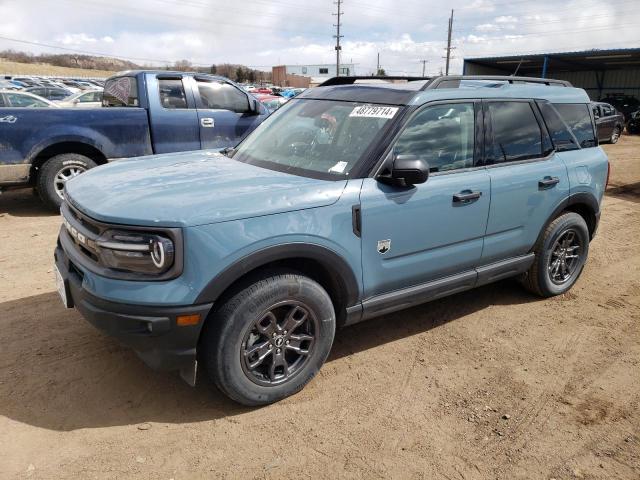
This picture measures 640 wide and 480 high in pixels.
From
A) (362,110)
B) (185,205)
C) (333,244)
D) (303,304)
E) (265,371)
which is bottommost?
(265,371)

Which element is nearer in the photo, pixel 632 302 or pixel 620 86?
pixel 632 302

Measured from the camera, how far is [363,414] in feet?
9.70

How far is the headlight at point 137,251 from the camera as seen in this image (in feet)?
8.07

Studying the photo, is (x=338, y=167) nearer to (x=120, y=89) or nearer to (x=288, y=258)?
(x=288, y=258)

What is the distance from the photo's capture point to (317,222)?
2857 mm

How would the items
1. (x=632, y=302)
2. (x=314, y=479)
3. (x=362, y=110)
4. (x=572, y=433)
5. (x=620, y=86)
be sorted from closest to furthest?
1. (x=314, y=479)
2. (x=572, y=433)
3. (x=362, y=110)
4. (x=632, y=302)
5. (x=620, y=86)

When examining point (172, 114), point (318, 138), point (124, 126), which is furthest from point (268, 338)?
point (172, 114)

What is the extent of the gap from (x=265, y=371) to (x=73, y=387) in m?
1.21

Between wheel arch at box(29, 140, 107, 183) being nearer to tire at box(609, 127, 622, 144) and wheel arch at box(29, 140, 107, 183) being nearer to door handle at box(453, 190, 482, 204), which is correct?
door handle at box(453, 190, 482, 204)

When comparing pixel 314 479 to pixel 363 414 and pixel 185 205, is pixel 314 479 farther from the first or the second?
pixel 185 205

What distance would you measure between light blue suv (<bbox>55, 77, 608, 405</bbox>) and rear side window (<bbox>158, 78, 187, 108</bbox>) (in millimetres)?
3766

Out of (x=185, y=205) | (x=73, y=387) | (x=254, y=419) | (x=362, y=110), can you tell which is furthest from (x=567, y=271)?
(x=73, y=387)

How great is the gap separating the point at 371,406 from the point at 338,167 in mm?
1491

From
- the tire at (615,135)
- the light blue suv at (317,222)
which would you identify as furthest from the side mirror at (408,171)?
the tire at (615,135)
